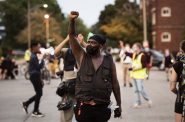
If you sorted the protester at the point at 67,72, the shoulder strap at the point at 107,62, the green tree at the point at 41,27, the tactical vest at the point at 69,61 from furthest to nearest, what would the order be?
the green tree at the point at 41,27 < the tactical vest at the point at 69,61 < the protester at the point at 67,72 < the shoulder strap at the point at 107,62

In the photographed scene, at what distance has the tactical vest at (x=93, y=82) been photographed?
740cm

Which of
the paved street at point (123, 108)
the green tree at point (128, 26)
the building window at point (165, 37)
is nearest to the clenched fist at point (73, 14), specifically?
the paved street at point (123, 108)

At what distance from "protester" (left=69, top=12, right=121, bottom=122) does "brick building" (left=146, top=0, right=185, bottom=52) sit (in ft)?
211

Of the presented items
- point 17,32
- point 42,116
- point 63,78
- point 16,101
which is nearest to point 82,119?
point 63,78

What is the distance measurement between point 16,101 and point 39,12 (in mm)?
63869

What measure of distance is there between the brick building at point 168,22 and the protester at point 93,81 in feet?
211

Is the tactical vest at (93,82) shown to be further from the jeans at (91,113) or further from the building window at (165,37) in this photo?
the building window at (165,37)

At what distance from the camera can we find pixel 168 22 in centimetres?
7281

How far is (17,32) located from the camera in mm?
105188

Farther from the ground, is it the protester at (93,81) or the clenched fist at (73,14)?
the clenched fist at (73,14)

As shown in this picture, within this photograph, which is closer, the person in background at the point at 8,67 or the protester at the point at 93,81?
the protester at the point at 93,81

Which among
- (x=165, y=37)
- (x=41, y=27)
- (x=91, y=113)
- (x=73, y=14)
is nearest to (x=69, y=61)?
(x=91, y=113)

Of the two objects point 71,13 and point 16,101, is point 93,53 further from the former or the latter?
point 16,101

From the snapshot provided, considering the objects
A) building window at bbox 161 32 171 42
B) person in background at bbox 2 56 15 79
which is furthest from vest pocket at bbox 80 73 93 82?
building window at bbox 161 32 171 42
